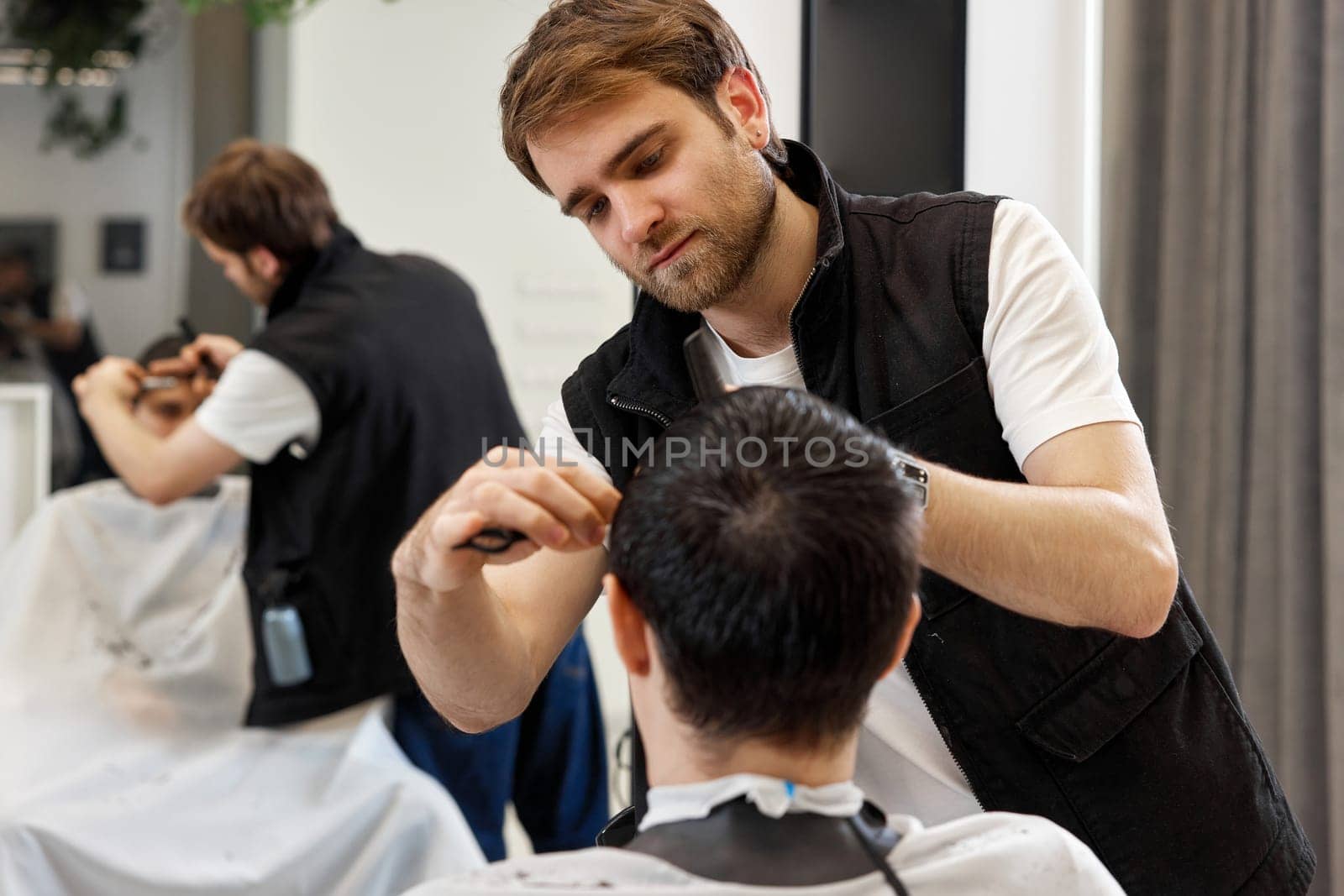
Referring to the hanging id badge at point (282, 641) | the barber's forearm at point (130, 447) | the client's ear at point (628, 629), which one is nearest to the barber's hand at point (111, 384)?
the barber's forearm at point (130, 447)

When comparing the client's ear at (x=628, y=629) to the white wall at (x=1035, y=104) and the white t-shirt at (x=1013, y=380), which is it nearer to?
the white t-shirt at (x=1013, y=380)

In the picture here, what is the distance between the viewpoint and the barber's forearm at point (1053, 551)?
98 centimetres

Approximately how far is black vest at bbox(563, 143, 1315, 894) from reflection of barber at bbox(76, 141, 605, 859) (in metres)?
1.27

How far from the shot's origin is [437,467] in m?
2.48

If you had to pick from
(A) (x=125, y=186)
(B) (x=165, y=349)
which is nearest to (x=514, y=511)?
(B) (x=165, y=349)

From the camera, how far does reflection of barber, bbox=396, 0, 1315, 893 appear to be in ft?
3.84

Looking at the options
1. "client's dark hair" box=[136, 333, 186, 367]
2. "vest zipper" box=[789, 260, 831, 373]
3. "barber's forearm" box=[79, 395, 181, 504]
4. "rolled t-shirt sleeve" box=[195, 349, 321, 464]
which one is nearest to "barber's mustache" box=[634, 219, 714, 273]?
"vest zipper" box=[789, 260, 831, 373]

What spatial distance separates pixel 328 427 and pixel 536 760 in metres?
0.79

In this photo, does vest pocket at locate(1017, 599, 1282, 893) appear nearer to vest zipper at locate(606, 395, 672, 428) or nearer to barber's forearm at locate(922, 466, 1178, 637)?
barber's forearm at locate(922, 466, 1178, 637)

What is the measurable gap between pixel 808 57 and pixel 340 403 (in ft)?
3.61

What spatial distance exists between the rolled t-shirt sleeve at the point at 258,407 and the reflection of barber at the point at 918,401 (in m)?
1.20

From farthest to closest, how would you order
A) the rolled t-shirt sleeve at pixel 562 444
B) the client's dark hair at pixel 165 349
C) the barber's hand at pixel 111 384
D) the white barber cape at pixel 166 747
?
the client's dark hair at pixel 165 349, the barber's hand at pixel 111 384, the white barber cape at pixel 166 747, the rolled t-shirt sleeve at pixel 562 444

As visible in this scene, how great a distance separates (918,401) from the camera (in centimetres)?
121

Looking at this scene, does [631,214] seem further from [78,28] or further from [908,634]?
[78,28]
